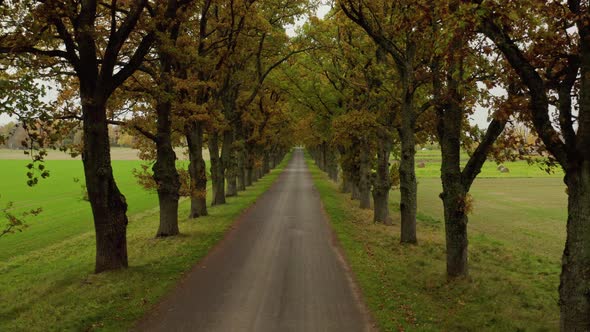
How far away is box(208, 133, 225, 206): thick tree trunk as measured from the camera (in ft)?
98.3

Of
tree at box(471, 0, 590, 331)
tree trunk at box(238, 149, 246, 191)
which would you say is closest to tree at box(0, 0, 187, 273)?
tree at box(471, 0, 590, 331)

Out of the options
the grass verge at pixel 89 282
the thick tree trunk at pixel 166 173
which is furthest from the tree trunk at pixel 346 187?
the thick tree trunk at pixel 166 173

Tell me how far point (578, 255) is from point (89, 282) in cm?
1217

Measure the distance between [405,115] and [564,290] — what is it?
10579 millimetres

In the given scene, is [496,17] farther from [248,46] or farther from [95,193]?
[248,46]

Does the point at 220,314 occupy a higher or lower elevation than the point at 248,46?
lower

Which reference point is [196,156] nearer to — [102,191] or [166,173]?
[166,173]

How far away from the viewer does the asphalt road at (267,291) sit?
9.41 metres

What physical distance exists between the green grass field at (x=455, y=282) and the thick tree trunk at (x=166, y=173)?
7791 millimetres

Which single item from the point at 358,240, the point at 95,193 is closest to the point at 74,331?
the point at 95,193

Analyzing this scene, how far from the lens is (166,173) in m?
19.0

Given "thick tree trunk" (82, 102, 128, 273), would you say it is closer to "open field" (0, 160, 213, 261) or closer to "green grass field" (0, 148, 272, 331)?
"green grass field" (0, 148, 272, 331)

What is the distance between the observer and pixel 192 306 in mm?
10492

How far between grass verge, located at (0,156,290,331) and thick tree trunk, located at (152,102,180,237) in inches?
36.1
